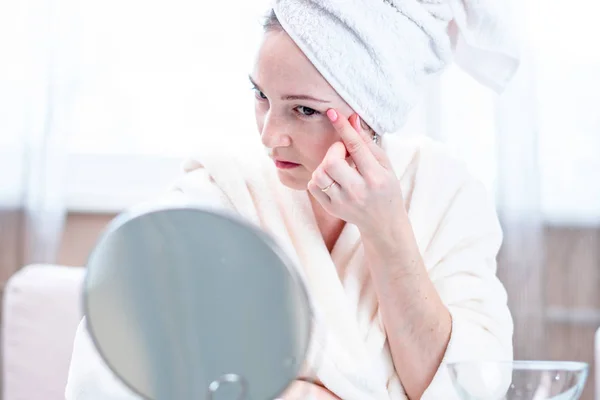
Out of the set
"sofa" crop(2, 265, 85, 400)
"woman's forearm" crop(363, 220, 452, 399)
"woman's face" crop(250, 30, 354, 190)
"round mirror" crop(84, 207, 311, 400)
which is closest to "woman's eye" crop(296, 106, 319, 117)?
"woman's face" crop(250, 30, 354, 190)

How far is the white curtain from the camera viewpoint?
196cm

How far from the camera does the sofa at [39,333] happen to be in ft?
5.31

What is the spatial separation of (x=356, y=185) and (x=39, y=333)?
0.88 meters

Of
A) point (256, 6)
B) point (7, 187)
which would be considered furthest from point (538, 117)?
point (7, 187)

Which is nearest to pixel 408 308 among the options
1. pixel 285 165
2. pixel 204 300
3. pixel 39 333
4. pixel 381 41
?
pixel 285 165

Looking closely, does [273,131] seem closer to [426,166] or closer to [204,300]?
[426,166]

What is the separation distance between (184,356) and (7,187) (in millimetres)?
1576

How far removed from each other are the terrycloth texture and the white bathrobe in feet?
0.59

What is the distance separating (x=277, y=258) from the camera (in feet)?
1.72

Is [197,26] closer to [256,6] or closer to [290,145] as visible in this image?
[256,6]

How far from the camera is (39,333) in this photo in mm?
1625

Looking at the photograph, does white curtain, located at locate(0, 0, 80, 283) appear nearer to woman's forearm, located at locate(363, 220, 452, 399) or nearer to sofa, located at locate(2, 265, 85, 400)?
sofa, located at locate(2, 265, 85, 400)

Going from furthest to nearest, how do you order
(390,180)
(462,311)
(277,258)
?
1. (462,311)
2. (390,180)
3. (277,258)

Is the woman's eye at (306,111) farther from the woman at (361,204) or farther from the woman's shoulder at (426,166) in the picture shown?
the woman's shoulder at (426,166)
